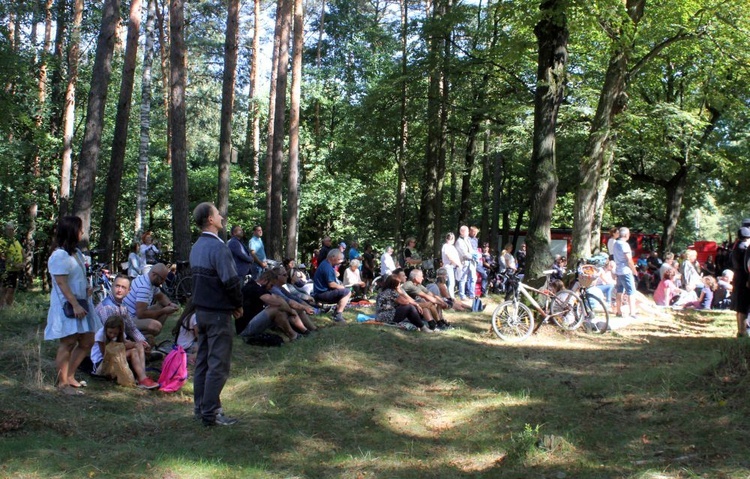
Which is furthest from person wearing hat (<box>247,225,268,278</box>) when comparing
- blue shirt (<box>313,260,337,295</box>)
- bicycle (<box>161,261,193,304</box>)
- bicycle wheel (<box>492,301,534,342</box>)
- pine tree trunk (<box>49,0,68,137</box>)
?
pine tree trunk (<box>49,0,68,137</box>)

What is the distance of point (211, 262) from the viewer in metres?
5.57

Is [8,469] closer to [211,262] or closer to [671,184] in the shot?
[211,262]

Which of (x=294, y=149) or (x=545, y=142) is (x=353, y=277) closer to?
(x=545, y=142)

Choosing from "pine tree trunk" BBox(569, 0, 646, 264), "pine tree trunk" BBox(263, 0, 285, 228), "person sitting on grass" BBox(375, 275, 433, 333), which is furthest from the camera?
"pine tree trunk" BBox(263, 0, 285, 228)

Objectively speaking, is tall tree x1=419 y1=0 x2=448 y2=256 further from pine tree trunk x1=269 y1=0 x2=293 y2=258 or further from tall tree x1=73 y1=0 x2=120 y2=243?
tall tree x1=73 y1=0 x2=120 y2=243

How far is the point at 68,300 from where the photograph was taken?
6.10 m

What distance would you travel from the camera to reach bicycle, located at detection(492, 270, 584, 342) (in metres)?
10.4

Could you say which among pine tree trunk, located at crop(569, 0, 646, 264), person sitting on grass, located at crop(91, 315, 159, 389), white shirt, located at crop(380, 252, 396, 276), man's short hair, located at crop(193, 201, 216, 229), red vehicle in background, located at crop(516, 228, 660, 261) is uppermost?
pine tree trunk, located at crop(569, 0, 646, 264)

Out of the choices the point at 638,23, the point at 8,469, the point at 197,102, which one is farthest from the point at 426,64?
the point at 197,102

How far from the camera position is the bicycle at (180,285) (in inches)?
514

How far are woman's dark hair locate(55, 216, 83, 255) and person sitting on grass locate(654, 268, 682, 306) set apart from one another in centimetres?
1351

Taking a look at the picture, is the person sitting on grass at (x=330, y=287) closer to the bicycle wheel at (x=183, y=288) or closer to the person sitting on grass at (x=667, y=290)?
the bicycle wheel at (x=183, y=288)

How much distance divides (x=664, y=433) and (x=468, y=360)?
371 centimetres

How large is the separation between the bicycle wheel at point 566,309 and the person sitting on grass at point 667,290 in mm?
6125
